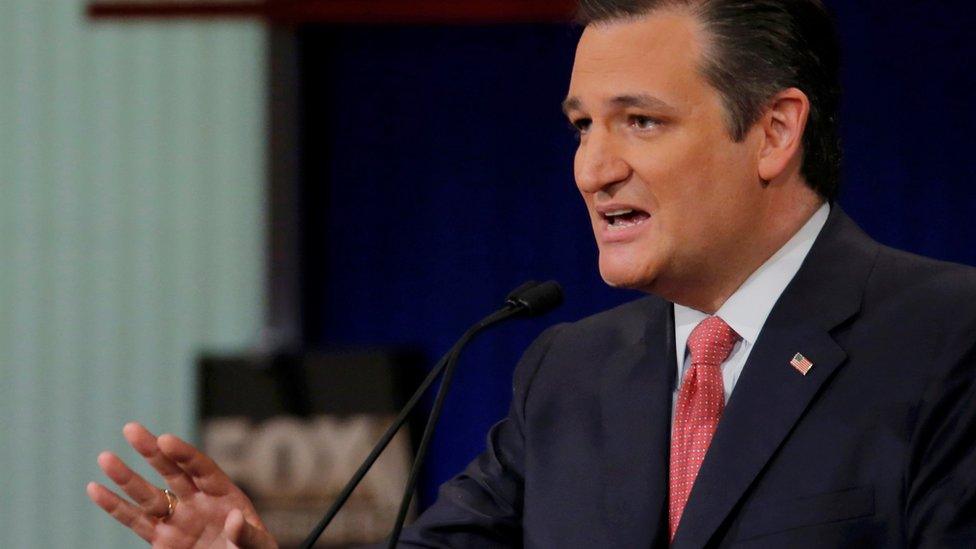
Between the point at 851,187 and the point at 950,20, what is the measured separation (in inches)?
19.7

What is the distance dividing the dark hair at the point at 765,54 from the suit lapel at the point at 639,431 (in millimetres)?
279

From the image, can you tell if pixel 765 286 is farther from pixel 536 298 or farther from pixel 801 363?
pixel 536 298

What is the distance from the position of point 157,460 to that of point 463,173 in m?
2.52

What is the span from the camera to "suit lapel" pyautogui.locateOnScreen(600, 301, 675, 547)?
66.1 inches

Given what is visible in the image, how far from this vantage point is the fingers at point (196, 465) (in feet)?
5.50

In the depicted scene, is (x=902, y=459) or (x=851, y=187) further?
(x=851, y=187)

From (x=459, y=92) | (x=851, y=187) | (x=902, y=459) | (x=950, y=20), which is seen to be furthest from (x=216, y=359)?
(x=902, y=459)

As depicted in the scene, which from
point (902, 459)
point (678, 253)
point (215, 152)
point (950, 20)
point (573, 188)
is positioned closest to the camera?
point (902, 459)

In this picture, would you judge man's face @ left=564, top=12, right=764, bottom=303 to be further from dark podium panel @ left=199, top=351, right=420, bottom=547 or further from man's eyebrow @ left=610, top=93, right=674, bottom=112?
dark podium panel @ left=199, top=351, right=420, bottom=547

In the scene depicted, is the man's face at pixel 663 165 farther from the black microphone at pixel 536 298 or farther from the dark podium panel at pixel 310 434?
the dark podium panel at pixel 310 434

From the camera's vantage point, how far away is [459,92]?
13.6ft

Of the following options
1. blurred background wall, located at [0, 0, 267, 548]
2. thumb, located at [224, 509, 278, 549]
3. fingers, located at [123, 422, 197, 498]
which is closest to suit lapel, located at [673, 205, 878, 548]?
thumb, located at [224, 509, 278, 549]

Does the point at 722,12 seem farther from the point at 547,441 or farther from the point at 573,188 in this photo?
the point at 573,188

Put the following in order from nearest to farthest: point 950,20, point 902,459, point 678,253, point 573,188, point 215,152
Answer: point 902,459
point 678,253
point 950,20
point 573,188
point 215,152
